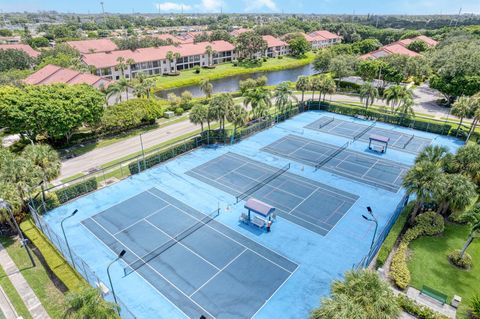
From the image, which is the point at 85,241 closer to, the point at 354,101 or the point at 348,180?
the point at 348,180

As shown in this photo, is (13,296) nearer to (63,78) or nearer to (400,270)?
(400,270)

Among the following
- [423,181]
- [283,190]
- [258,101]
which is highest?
[258,101]

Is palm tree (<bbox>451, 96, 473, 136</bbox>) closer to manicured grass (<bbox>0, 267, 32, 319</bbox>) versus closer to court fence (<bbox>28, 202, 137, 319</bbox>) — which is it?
court fence (<bbox>28, 202, 137, 319</bbox>)

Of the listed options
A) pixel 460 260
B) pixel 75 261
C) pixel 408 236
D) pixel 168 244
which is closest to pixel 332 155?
pixel 408 236

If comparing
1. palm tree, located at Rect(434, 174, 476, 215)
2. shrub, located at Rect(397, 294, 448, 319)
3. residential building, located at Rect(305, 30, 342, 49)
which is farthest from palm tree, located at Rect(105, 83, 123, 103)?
residential building, located at Rect(305, 30, 342, 49)

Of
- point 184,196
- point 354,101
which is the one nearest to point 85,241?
point 184,196
